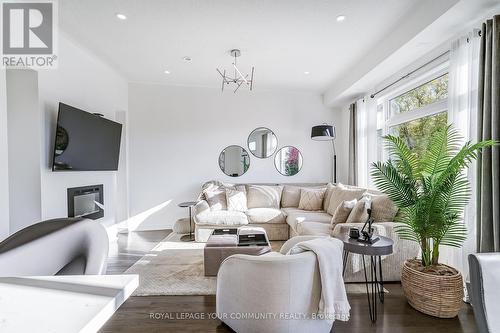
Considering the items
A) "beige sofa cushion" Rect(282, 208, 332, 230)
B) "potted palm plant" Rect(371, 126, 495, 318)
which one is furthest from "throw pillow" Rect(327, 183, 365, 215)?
"potted palm plant" Rect(371, 126, 495, 318)

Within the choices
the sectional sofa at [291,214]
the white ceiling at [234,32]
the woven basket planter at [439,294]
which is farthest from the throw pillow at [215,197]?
the woven basket planter at [439,294]

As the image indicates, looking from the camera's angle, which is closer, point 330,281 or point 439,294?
point 330,281

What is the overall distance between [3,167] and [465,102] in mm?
4737

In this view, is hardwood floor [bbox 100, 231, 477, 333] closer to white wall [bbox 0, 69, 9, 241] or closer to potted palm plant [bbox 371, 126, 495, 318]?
potted palm plant [bbox 371, 126, 495, 318]

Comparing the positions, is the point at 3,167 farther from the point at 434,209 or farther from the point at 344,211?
the point at 434,209

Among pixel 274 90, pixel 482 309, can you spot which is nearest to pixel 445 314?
pixel 482 309

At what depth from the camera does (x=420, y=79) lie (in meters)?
3.13

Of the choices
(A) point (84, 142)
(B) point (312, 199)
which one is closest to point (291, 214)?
(B) point (312, 199)

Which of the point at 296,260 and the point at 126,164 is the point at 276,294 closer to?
the point at 296,260

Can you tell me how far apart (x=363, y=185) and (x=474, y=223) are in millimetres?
2114

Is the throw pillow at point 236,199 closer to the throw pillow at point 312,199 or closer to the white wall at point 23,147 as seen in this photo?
the throw pillow at point 312,199

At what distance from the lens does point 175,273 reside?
2756mm

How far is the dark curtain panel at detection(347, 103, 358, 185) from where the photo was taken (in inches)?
179

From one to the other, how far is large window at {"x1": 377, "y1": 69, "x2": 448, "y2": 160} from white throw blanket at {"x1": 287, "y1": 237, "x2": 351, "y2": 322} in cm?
241
